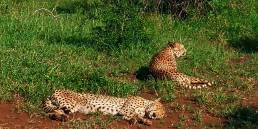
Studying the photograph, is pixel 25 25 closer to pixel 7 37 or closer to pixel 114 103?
pixel 7 37

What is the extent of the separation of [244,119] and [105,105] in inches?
66.7

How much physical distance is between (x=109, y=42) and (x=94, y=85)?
2234mm

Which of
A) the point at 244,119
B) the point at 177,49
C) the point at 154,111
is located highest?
the point at 177,49

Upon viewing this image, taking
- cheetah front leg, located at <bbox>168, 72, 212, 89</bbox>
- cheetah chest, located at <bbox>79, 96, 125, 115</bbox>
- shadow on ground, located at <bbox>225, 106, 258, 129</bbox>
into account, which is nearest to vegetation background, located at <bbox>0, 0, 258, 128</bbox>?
shadow on ground, located at <bbox>225, 106, 258, 129</bbox>

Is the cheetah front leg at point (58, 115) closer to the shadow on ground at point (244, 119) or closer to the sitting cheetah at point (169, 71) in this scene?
the shadow on ground at point (244, 119)

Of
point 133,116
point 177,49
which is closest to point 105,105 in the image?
point 133,116

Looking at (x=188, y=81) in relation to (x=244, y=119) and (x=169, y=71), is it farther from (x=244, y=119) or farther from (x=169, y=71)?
(x=244, y=119)

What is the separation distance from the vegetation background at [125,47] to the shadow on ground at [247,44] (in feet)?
0.06

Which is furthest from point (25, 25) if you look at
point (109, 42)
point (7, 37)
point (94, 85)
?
point (94, 85)

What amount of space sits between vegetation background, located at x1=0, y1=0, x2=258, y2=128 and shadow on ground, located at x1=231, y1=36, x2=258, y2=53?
0.7 inches

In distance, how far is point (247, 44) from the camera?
11.2 meters

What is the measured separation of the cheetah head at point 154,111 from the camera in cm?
688

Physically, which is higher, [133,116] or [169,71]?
[169,71]

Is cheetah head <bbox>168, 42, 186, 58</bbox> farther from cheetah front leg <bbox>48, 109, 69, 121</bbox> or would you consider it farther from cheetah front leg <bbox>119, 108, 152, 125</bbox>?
cheetah front leg <bbox>48, 109, 69, 121</bbox>
